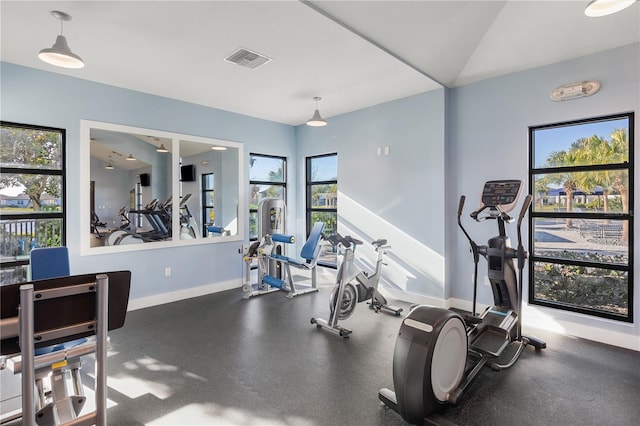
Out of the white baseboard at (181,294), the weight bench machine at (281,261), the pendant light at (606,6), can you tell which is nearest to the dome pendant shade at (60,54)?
the white baseboard at (181,294)

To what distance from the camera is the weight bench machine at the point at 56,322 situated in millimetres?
1426

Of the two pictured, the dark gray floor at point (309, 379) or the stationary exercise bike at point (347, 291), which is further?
the stationary exercise bike at point (347, 291)

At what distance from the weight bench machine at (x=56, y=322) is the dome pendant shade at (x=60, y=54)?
2012 mm

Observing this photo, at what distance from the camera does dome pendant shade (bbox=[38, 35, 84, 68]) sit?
255cm

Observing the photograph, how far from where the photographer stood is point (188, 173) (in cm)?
490

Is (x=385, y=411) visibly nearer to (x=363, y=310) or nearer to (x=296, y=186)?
(x=363, y=310)

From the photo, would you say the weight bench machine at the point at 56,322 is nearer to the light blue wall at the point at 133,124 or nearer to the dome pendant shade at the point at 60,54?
the dome pendant shade at the point at 60,54

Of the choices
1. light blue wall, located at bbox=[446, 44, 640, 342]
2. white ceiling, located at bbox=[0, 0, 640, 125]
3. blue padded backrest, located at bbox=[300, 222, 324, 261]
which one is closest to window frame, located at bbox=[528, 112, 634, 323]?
light blue wall, located at bbox=[446, 44, 640, 342]

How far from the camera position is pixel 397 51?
11.0 feet

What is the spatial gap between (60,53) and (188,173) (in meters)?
2.42

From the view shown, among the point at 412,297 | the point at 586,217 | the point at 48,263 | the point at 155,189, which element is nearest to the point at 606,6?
the point at 586,217

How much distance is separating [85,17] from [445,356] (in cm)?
373

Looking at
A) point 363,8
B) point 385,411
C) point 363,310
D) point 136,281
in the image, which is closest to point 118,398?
point 385,411

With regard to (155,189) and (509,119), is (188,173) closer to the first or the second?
(155,189)
